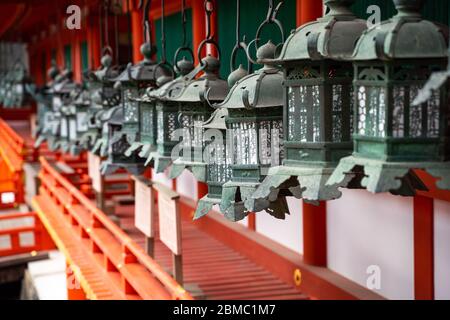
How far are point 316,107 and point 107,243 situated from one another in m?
6.36

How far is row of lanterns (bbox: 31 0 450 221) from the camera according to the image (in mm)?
2324

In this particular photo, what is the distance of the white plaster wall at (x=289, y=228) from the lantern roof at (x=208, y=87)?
4162 millimetres

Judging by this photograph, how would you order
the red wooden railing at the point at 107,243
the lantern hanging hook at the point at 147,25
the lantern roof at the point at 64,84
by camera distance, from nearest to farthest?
the lantern hanging hook at the point at 147,25, the red wooden railing at the point at 107,243, the lantern roof at the point at 64,84

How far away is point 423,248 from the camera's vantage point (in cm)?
558

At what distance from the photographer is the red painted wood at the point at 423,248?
551cm

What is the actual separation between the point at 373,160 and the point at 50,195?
12241mm

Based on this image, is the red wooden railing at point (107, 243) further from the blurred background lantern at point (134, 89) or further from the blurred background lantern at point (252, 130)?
the blurred background lantern at point (252, 130)

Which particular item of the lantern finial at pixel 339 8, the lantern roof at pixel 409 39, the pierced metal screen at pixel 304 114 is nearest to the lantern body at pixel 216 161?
the pierced metal screen at pixel 304 114

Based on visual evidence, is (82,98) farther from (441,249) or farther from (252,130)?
(252,130)

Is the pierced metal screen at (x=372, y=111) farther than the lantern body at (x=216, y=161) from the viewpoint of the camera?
No

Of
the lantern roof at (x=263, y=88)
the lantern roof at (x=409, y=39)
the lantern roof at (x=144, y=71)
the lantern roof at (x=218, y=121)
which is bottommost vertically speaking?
the lantern roof at (x=218, y=121)

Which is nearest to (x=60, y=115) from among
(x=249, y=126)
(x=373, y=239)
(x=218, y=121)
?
(x=373, y=239)
